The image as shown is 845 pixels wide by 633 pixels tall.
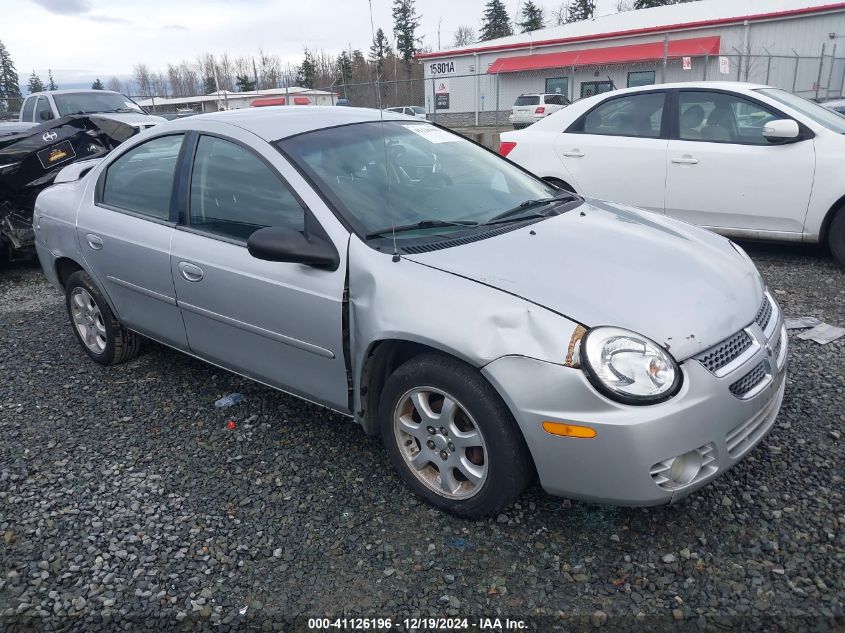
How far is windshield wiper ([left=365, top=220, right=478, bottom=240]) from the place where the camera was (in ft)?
9.26

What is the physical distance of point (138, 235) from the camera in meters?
3.65

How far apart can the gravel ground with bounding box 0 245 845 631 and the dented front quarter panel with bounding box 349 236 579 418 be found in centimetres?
59

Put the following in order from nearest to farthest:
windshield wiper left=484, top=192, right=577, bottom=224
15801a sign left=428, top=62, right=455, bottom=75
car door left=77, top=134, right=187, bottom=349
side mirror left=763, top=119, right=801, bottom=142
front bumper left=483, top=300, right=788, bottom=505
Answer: front bumper left=483, top=300, right=788, bottom=505 < windshield wiper left=484, top=192, right=577, bottom=224 < car door left=77, top=134, right=187, bottom=349 < side mirror left=763, top=119, right=801, bottom=142 < 15801a sign left=428, top=62, right=455, bottom=75

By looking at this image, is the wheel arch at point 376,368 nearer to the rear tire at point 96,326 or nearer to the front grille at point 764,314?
the front grille at point 764,314

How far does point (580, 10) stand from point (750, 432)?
6546 centimetres

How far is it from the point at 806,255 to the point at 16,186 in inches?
299

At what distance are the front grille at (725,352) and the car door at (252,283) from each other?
142 centimetres

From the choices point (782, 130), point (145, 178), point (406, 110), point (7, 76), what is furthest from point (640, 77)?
point (7, 76)

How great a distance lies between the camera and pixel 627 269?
8.65 ft

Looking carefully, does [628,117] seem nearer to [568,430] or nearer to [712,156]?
[712,156]

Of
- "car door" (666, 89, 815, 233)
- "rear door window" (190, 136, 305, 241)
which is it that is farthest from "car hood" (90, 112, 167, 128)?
"car door" (666, 89, 815, 233)

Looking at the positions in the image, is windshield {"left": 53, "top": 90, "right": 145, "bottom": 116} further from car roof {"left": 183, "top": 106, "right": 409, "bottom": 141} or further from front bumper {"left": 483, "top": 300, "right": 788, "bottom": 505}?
front bumper {"left": 483, "top": 300, "right": 788, "bottom": 505}

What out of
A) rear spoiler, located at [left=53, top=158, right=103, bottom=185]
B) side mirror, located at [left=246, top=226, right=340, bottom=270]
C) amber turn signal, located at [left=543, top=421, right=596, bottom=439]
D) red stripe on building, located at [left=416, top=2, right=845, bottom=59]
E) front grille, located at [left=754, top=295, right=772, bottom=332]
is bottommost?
amber turn signal, located at [left=543, top=421, right=596, bottom=439]

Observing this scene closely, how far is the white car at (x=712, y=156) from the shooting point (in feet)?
17.6
